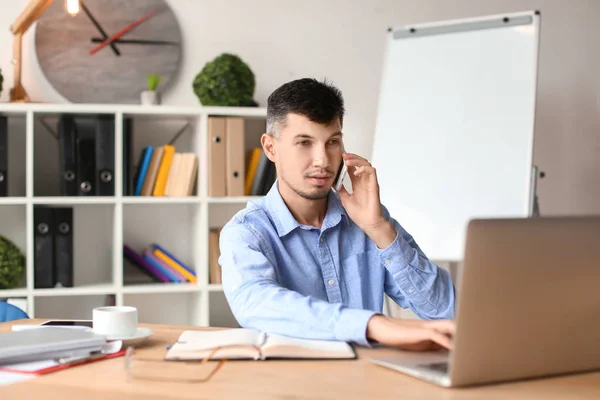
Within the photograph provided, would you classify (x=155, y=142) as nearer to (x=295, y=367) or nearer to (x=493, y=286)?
(x=295, y=367)

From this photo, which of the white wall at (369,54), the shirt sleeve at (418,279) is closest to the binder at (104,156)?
the white wall at (369,54)

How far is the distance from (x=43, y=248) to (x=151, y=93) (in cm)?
78

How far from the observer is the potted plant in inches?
129

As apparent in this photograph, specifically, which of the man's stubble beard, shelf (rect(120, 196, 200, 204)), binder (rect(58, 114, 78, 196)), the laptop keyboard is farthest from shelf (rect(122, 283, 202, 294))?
the laptop keyboard

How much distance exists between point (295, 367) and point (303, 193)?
72cm

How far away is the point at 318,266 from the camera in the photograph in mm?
1882

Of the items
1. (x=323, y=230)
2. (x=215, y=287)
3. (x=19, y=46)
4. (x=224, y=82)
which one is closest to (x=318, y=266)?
(x=323, y=230)

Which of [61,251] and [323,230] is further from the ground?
[323,230]

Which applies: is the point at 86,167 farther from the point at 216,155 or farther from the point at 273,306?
the point at 273,306

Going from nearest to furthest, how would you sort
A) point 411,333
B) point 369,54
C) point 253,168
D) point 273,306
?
point 411,333, point 273,306, point 253,168, point 369,54

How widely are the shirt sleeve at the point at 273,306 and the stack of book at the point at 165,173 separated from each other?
161 cm

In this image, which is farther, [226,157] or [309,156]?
[226,157]

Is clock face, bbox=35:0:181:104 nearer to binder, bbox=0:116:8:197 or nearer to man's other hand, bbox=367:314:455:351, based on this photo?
binder, bbox=0:116:8:197

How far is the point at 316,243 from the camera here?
1.90m
